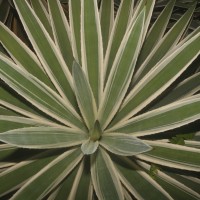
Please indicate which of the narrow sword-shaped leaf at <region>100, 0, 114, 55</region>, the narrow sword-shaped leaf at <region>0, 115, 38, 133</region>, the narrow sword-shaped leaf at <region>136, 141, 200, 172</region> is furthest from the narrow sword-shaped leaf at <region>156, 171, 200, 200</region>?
the narrow sword-shaped leaf at <region>100, 0, 114, 55</region>

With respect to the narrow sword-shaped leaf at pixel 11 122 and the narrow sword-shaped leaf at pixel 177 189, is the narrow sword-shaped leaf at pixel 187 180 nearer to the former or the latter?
the narrow sword-shaped leaf at pixel 177 189

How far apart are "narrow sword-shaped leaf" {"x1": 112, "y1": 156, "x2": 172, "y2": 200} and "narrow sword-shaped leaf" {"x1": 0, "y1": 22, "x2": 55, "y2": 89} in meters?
0.35

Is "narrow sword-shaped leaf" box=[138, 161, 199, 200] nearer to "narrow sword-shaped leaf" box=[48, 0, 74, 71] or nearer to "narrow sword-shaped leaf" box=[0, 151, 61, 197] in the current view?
"narrow sword-shaped leaf" box=[0, 151, 61, 197]

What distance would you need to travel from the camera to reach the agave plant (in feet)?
2.55

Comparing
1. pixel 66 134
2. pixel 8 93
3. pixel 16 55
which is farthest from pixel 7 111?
pixel 66 134

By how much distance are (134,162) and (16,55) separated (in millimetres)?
506

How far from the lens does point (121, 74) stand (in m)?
0.81

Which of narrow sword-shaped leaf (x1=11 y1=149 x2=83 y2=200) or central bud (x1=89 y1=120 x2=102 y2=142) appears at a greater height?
central bud (x1=89 y1=120 x2=102 y2=142)

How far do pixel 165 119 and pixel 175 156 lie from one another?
0.13 meters

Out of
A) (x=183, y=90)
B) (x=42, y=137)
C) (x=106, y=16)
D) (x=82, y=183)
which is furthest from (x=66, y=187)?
(x=106, y=16)

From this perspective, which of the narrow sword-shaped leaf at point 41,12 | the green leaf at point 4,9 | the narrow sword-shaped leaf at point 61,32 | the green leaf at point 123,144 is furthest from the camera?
the green leaf at point 4,9

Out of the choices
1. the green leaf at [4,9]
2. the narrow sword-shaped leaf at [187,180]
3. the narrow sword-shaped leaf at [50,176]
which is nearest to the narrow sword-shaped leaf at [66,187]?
the narrow sword-shaped leaf at [50,176]

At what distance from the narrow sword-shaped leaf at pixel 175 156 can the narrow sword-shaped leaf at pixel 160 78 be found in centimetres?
13

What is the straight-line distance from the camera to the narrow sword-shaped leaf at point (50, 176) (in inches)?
32.5
